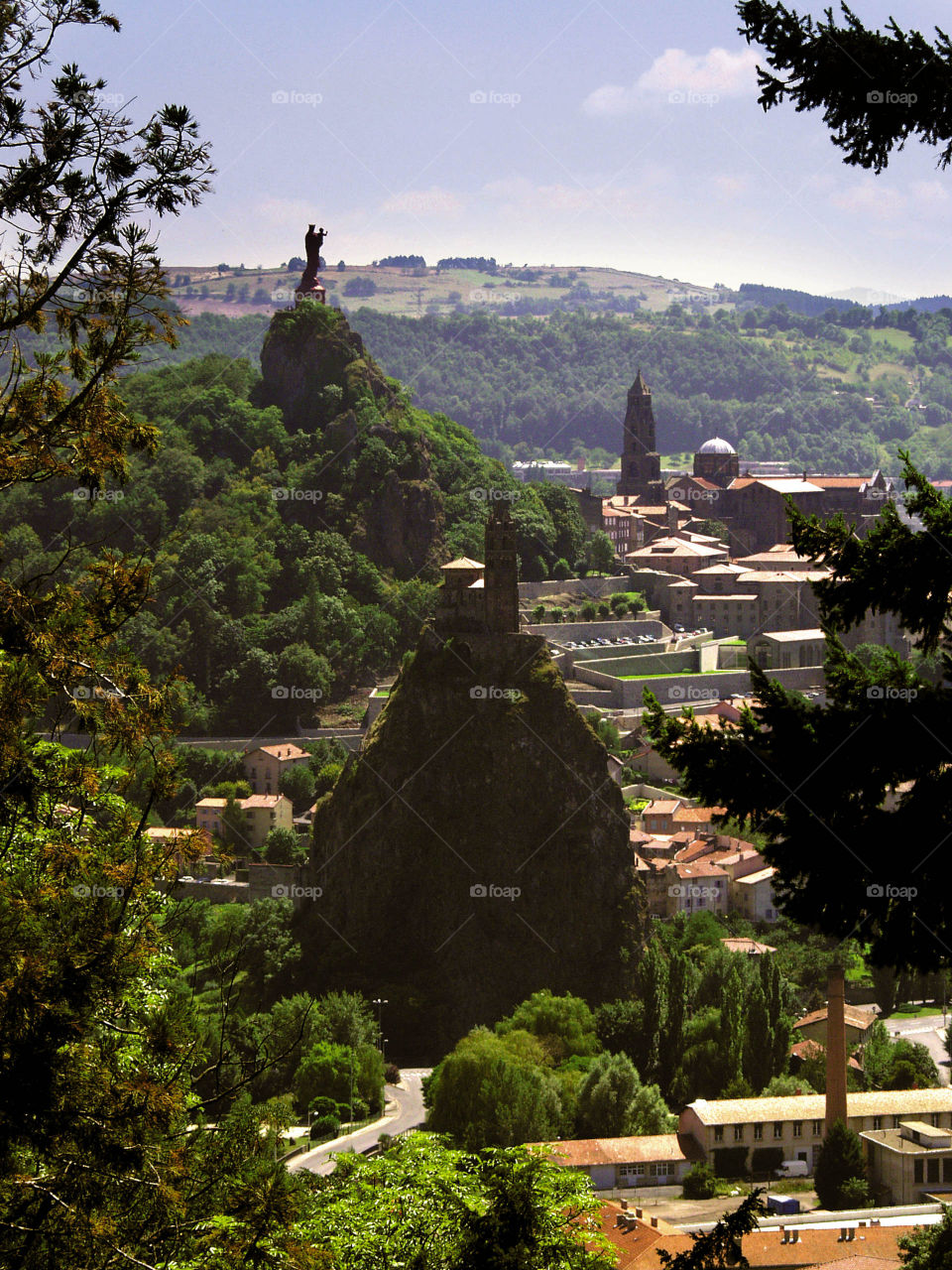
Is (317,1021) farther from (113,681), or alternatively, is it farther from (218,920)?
(113,681)

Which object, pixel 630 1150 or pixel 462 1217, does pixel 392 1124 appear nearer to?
pixel 630 1150

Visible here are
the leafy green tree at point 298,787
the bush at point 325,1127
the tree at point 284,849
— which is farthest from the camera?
the leafy green tree at point 298,787
